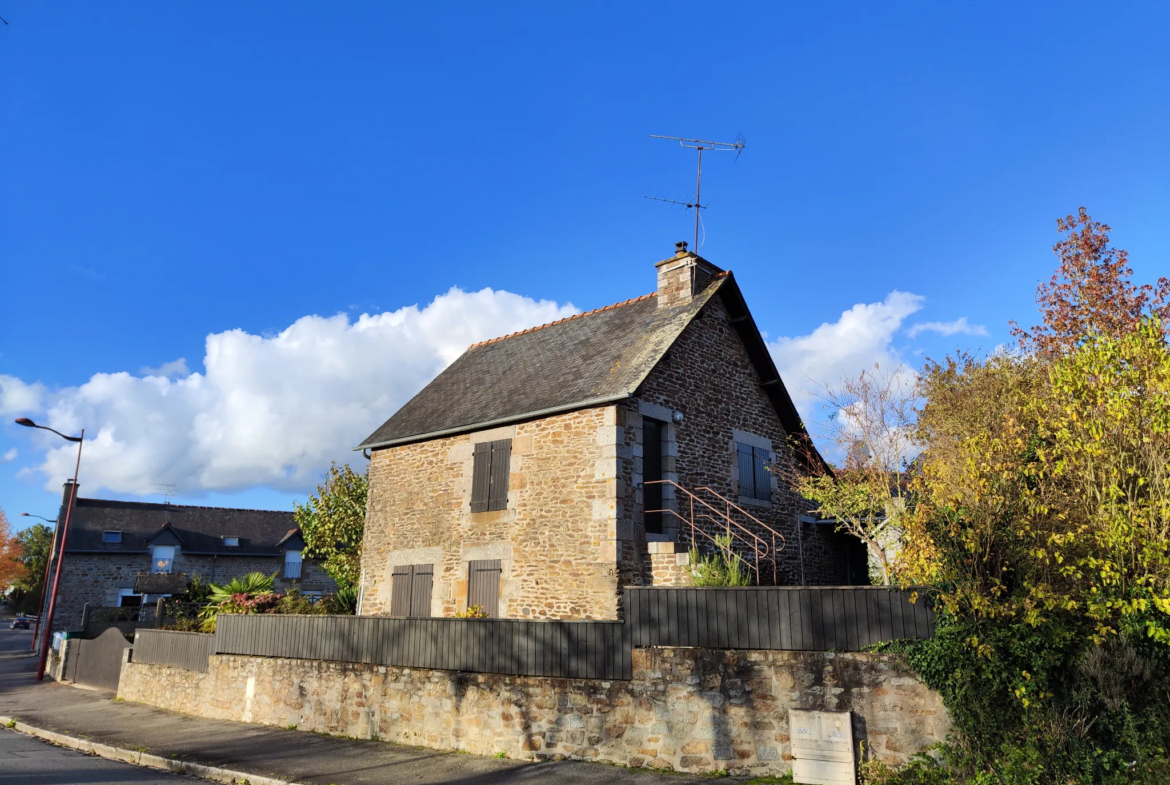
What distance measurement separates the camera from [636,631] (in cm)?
907

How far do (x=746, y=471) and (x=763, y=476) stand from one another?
602 mm

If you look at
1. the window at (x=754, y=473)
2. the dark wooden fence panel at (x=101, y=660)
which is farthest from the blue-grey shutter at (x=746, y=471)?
the dark wooden fence panel at (x=101, y=660)

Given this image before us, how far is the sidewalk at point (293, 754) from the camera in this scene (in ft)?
28.3

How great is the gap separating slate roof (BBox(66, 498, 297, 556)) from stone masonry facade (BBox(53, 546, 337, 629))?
0.33 metres

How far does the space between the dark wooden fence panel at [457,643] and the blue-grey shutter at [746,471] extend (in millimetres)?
6368

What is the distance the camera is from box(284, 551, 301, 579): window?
119ft

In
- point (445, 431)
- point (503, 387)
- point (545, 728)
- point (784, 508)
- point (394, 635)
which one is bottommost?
point (545, 728)

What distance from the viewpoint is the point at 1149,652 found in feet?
22.5

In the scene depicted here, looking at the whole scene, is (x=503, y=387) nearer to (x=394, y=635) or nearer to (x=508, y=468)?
(x=508, y=468)

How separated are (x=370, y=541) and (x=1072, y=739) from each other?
12.8 meters

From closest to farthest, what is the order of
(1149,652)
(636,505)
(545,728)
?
(1149,652), (545,728), (636,505)

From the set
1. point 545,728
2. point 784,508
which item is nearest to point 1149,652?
point 545,728

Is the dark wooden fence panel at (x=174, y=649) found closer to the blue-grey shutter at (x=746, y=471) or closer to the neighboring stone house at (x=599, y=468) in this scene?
the neighboring stone house at (x=599, y=468)

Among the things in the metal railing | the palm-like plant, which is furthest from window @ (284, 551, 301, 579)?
the metal railing
